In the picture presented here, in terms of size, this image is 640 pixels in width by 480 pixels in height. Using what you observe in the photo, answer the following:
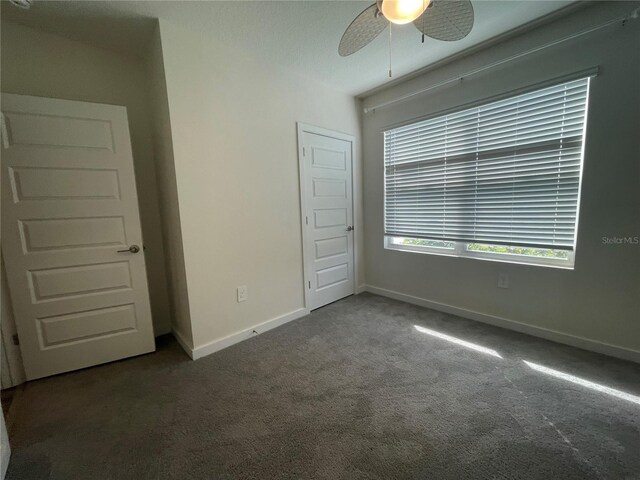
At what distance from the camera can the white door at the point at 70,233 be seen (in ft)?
5.81

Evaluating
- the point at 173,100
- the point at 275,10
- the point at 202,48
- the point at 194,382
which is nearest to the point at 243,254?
the point at 194,382

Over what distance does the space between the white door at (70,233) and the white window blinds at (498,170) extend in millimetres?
2771

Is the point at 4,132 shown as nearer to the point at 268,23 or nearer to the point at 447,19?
the point at 268,23

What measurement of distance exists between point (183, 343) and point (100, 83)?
2.29 m

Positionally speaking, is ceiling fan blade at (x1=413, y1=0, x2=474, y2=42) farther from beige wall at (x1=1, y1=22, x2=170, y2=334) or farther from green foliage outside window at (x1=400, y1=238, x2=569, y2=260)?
beige wall at (x1=1, y1=22, x2=170, y2=334)

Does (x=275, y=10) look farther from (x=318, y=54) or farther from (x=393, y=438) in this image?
(x=393, y=438)

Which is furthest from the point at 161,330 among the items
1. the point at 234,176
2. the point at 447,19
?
the point at 447,19

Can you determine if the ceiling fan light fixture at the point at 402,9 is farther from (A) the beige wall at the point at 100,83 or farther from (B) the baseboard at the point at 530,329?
(B) the baseboard at the point at 530,329

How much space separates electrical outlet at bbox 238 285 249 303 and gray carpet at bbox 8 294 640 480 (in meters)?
0.43

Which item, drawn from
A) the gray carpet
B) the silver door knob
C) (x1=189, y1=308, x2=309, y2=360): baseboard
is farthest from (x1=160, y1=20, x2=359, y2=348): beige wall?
the gray carpet

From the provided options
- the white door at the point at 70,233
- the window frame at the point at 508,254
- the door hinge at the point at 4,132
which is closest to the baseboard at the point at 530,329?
the window frame at the point at 508,254

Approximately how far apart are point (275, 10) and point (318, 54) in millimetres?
596

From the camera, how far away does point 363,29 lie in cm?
142

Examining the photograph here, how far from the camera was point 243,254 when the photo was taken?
7.85 ft
